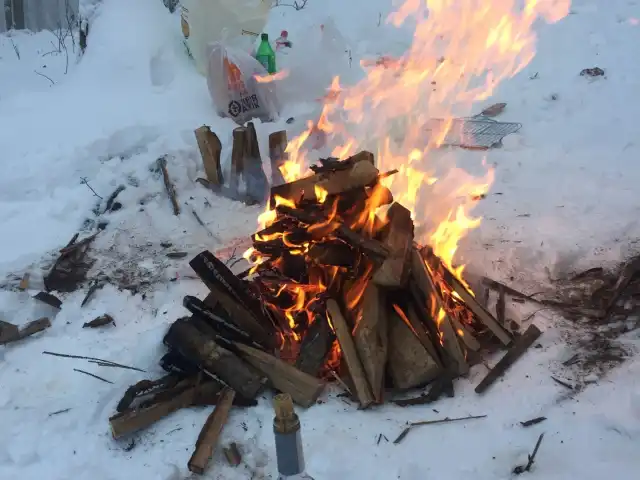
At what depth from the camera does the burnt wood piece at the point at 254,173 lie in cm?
613

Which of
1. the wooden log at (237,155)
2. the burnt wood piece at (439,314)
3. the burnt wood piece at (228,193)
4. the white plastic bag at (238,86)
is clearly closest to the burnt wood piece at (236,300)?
the burnt wood piece at (439,314)

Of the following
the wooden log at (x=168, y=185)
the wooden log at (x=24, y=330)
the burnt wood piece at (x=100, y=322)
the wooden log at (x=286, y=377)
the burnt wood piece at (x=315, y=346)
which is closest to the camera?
the wooden log at (x=286, y=377)

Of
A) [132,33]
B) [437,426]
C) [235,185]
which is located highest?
[132,33]

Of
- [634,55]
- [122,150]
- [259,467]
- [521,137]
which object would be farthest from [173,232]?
[634,55]

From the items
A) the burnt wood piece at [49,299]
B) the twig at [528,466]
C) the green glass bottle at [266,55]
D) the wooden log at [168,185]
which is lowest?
the twig at [528,466]

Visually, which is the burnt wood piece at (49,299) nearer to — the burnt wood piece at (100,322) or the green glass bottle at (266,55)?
the burnt wood piece at (100,322)

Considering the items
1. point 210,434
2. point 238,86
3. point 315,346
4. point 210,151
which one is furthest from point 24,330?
point 238,86

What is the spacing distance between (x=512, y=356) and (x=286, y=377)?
4.68 feet

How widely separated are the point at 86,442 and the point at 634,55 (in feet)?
28.1

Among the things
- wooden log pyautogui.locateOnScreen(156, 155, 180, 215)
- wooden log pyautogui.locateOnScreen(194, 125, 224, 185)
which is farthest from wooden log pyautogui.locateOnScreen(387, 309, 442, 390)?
wooden log pyautogui.locateOnScreen(194, 125, 224, 185)

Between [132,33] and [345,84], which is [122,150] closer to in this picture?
[132,33]

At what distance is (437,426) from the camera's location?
3309 millimetres

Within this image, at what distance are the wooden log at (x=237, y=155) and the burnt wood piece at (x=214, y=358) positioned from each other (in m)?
2.53

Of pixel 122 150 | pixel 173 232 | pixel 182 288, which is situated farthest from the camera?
pixel 122 150
